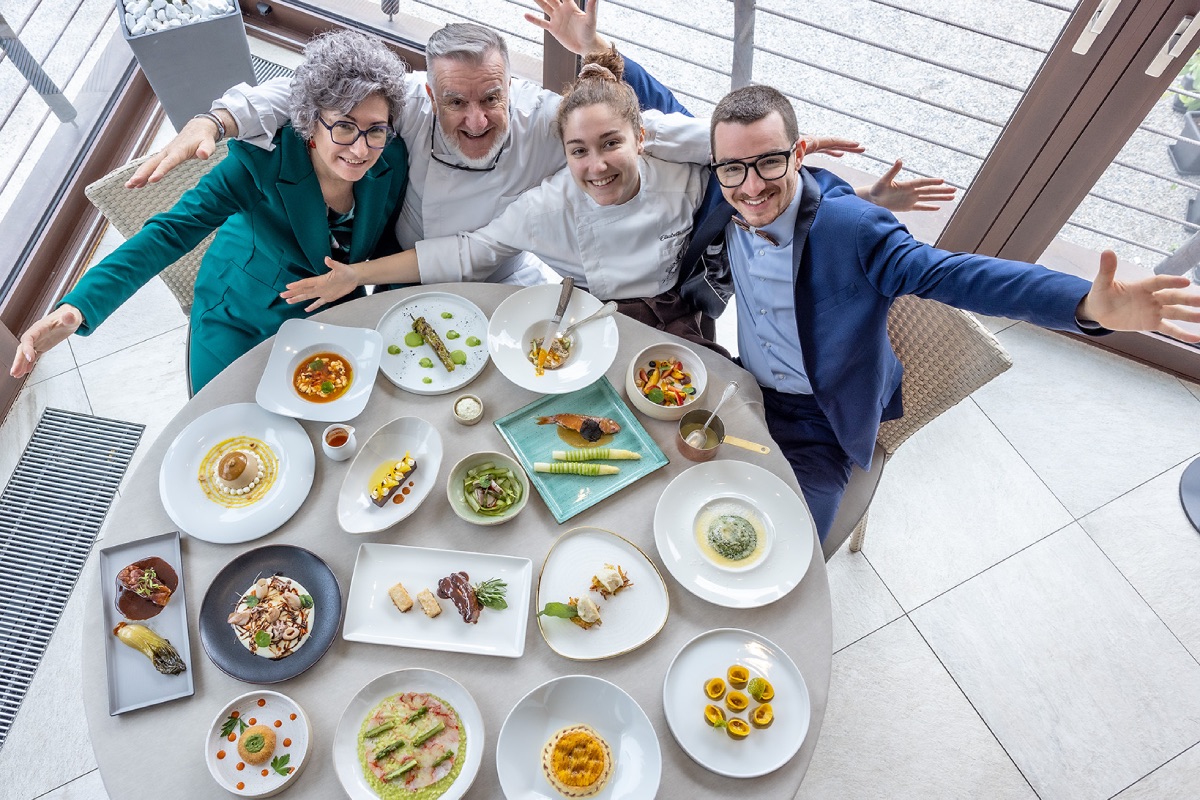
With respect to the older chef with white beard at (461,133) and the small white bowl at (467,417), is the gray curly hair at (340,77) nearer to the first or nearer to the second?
the older chef with white beard at (461,133)

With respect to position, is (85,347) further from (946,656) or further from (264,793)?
(946,656)

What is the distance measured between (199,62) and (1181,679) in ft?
14.0

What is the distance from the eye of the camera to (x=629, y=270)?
89.0 inches

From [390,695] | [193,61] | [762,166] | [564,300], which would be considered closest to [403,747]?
[390,695]

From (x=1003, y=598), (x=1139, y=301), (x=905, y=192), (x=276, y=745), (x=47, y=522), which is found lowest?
(x=47, y=522)

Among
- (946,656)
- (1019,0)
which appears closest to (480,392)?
(946,656)

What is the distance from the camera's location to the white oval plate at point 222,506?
66.6 inches

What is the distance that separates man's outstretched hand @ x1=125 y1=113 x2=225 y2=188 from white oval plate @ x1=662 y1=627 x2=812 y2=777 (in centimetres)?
176

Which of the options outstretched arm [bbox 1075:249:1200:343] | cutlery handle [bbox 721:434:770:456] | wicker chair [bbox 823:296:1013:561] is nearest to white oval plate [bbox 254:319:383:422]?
cutlery handle [bbox 721:434:770:456]

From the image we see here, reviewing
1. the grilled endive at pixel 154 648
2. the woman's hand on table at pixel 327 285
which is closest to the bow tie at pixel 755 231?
the woman's hand on table at pixel 327 285

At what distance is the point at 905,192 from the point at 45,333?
2285mm

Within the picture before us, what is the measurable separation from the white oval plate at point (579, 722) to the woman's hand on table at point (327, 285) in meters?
1.25

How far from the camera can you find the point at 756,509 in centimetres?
177

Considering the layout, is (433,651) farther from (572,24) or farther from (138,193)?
(572,24)
